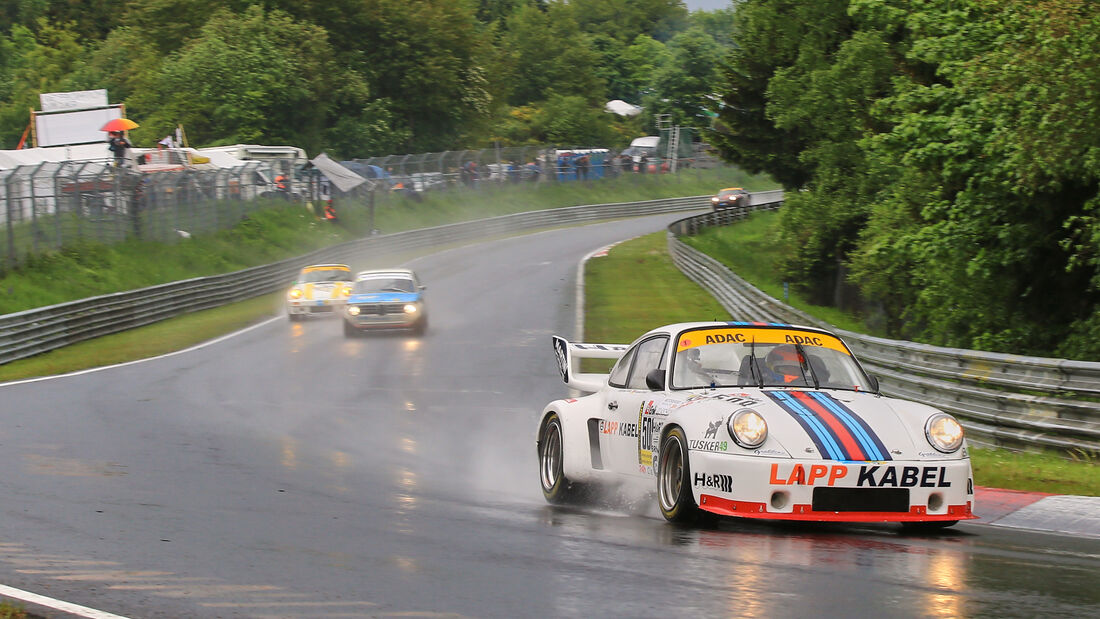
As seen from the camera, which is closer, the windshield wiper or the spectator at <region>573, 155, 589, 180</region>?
the windshield wiper

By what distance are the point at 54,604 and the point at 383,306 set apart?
22.4 meters

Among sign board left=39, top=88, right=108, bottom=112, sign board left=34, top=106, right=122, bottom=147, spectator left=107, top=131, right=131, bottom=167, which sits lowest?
spectator left=107, top=131, right=131, bottom=167

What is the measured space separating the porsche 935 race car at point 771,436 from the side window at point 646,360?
0.01 metres

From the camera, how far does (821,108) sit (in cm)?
2984

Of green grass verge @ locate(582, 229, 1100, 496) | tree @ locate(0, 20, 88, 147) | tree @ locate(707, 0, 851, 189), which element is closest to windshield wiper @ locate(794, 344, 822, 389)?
green grass verge @ locate(582, 229, 1100, 496)

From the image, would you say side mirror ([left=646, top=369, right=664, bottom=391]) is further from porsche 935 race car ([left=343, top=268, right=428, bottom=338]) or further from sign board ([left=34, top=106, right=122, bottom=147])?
sign board ([left=34, top=106, right=122, bottom=147])

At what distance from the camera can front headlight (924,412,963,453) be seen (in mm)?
7430

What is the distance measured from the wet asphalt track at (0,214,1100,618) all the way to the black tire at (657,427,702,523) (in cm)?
16

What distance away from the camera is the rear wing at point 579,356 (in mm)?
10031

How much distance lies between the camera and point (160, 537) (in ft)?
23.8

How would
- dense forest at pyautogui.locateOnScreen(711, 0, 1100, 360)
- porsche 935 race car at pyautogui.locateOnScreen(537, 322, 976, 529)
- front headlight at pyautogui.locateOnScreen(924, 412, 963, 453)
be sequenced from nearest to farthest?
1. porsche 935 race car at pyautogui.locateOnScreen(537, 322, 976, 529)
2. front headlight at pyautogui.locateOnScreen(924, 412, 963, 453)
3. dense forest at pyautogui.locateOnScreen(711, 0, 1100, 360)

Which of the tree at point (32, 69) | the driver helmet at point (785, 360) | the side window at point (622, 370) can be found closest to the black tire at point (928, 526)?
the driver helmet at point (785, 360)

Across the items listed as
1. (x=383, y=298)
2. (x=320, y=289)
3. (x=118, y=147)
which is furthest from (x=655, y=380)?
(x=118, y=147)

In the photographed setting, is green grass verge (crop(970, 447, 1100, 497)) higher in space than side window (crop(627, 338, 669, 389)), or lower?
lower
